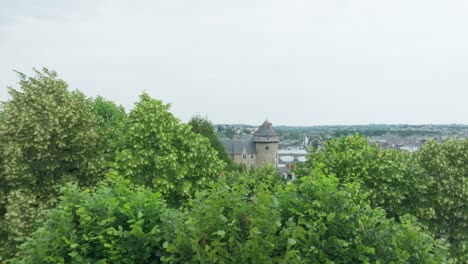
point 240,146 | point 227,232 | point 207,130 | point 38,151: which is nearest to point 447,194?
point 227,232

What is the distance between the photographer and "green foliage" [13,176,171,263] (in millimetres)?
8664

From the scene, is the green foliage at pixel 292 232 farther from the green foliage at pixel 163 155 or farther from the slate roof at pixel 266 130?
the slate roof at pixel 266 130

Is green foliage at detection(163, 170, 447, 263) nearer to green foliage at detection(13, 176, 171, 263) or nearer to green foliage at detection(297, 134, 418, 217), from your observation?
green foliage at detection(13, 176, 171, 263)

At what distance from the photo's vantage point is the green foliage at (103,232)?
28.4 feet

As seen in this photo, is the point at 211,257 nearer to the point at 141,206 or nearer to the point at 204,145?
the point at 141,206

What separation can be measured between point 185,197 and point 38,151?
918cm

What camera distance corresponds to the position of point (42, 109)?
2434 cm

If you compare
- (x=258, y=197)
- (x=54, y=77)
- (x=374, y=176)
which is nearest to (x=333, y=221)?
(x=258, y=197)

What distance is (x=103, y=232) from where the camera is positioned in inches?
349

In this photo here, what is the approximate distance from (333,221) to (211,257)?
3.03 meters

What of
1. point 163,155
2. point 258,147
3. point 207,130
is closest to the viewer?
point 163,155

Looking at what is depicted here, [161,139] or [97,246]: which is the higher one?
[161,139]

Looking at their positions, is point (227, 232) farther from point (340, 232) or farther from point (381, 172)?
point (381, 172)

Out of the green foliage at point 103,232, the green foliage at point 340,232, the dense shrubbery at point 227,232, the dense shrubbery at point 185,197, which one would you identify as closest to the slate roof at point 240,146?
the dense shrubbery at point 185,197
